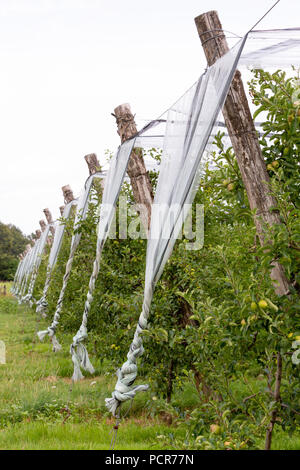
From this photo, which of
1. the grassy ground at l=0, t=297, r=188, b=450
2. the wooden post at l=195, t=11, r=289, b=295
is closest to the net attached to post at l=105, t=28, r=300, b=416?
the wooden post at l=195, t=11, r=289, b=295

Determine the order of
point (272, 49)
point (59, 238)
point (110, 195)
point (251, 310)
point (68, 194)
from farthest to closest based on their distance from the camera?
1. point (68, 194)
2. point (59, 238)
3. point (110, 195)
4. point (272, 49)
5. point (251, 310)

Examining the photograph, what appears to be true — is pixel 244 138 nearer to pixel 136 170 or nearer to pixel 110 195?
pixel 136 170

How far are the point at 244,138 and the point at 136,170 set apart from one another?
2522mm

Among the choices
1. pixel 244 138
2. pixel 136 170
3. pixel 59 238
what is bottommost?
pixel 59 238

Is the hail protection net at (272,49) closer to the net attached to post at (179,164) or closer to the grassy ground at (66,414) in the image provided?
the net attached to post at (179,164)

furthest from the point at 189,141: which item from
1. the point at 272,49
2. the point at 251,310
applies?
the point at 251,310

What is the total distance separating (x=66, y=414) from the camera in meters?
5.12

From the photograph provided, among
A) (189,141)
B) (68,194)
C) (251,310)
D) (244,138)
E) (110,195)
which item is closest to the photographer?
(251,310)

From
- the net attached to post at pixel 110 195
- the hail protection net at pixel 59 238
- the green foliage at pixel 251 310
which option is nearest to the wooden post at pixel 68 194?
the hail protection net at pixel 59 238

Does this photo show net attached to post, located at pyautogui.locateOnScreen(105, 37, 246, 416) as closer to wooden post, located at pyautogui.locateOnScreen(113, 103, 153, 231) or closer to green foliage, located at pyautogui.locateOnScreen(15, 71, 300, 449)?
green foliage, located at pyautogui.locateOnScreen(15, 71, 300, 449)

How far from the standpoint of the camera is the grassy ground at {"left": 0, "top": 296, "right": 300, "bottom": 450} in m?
4.19

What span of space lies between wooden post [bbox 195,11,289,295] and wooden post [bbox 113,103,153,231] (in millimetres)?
2155
